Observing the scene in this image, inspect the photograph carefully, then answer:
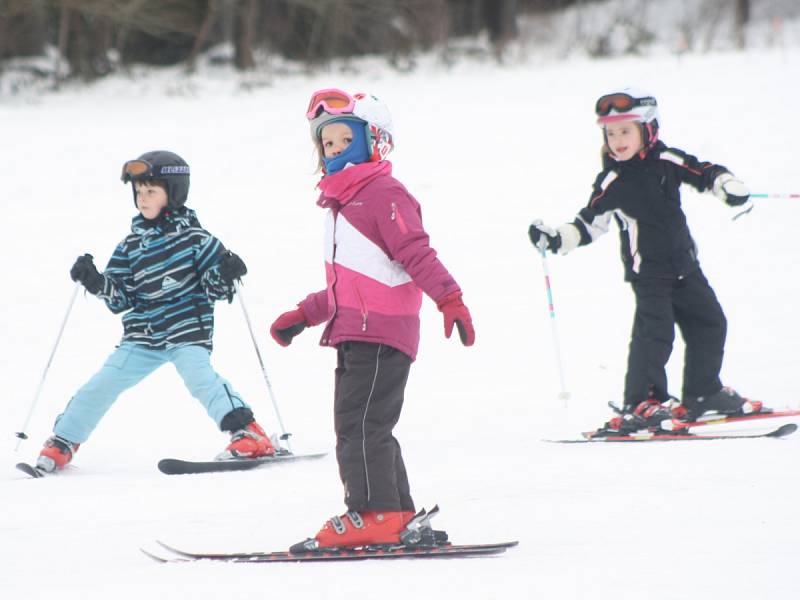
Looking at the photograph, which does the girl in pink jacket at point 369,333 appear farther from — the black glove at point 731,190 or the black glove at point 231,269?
A: the black glove at point 731,190

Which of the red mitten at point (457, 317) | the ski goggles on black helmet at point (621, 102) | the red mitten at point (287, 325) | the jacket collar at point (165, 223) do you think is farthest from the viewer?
the ski goggles on black helmet at point (621, 102)

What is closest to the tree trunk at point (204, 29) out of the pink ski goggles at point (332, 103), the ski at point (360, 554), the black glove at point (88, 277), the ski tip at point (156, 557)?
the black glove at point (88, 277)

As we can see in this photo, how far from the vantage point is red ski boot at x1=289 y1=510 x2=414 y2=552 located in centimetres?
367

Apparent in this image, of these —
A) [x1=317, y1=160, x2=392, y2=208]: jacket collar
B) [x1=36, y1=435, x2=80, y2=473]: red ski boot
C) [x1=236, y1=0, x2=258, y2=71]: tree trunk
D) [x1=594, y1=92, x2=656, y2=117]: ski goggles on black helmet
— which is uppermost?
[x1=236, y1=0, x2=258, y2=71]: tree trunk

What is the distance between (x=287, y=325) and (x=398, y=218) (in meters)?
0.62

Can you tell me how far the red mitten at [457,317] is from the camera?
3432 millimetres

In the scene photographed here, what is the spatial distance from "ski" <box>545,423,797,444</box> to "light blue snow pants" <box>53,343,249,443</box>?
1.63 m

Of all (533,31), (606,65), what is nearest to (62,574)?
(606,65)

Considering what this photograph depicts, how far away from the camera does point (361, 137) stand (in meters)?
3.84

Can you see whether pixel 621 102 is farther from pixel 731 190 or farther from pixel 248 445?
pixel 248 445

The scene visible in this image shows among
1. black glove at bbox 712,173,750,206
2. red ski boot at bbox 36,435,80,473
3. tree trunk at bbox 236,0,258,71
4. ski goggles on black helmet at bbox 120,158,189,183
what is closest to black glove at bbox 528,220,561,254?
black glove at bbox 712,173,750,206

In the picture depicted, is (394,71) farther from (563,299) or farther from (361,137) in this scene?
(361,137)

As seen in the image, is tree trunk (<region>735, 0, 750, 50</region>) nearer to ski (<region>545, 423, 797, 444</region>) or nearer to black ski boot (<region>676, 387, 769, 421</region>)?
black ski boot (<region>676, 387, 769, 421</region>)

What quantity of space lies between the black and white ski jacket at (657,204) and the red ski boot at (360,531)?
2.45 metres
